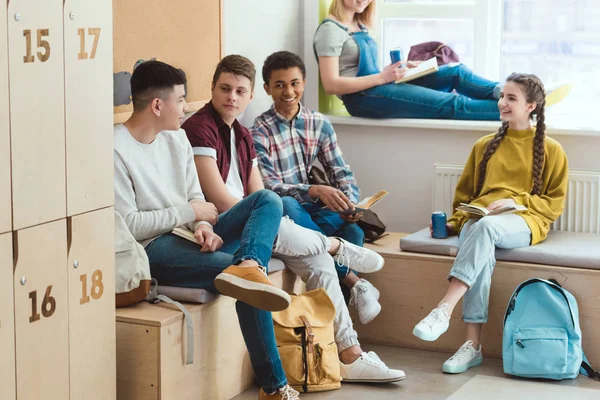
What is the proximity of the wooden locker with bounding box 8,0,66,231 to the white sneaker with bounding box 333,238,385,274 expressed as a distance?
1.29 meters

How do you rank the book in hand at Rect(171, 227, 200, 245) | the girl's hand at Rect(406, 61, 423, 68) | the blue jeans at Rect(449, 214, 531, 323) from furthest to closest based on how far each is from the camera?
1. the girl's hand at Rect(406, 61, 423, 68)
2. the blue jeans at Rect(449, 214, 531, 323)
3. the book in hand at Rect(171, 227, 200, 245)

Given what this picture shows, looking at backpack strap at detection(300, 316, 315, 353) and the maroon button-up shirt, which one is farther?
the maroon button-up shirt

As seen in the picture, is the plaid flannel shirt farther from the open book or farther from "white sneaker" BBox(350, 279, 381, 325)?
the open book

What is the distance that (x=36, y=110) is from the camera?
2.37 meters

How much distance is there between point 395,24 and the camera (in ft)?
15.5

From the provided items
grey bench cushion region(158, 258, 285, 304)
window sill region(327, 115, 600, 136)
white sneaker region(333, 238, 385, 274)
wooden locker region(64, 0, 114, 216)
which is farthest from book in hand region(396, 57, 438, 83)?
wooden locker region(64, 0, 114, 216)

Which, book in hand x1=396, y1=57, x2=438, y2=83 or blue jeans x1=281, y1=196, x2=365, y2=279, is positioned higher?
book in hand x1=396, y1=57, x2=438, y2=83

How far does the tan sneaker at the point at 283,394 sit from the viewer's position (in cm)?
302

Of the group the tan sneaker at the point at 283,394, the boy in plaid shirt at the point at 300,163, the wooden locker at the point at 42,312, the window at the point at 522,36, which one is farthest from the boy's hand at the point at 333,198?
the wooden locker at the point at 42,312

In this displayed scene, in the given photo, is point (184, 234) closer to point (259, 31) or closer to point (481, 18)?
point (259, 31)

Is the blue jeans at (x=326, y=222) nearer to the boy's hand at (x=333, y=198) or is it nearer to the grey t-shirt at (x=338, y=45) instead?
the boy's hand at (x=333, y=198)

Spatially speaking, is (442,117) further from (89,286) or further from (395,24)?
(89,286)

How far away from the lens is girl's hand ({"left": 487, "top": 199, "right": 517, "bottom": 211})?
3.70 meters

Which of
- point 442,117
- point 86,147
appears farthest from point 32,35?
point 442,117
